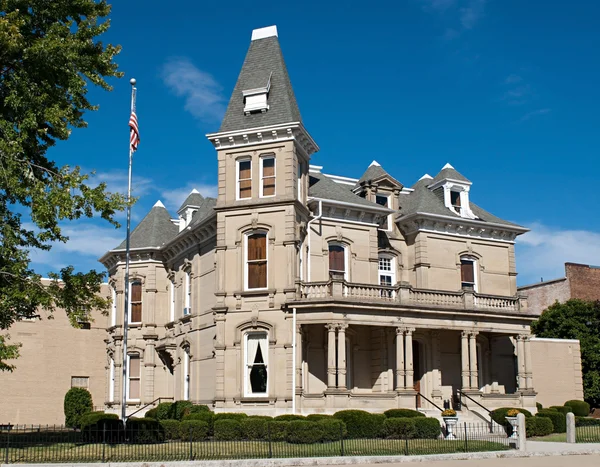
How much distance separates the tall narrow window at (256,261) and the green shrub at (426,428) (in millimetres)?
8697

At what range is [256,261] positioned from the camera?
108 feet

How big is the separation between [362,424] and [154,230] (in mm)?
20441

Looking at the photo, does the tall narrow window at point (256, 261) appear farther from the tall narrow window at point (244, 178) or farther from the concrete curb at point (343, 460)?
the concrete curb at point (343, 460)

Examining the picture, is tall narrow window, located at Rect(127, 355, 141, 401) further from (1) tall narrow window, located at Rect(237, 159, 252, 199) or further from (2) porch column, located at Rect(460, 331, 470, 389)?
(2) porch column, located at Rect(460, 331, 470, 389)

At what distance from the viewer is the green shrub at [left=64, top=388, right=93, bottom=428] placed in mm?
46188

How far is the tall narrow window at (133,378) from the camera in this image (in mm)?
41781

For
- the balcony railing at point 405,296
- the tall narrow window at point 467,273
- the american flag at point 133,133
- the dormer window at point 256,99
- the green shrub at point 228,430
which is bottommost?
the green shrub at point 228,430

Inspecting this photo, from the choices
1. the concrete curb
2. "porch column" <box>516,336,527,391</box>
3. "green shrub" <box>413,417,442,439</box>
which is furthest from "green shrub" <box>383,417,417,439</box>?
"porch column" <box>516,336,527,391</box>

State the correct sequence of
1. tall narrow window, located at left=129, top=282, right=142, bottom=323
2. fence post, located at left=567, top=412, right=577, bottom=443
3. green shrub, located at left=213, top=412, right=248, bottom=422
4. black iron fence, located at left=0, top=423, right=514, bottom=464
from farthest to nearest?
tall narrow window, located at left=129, top=282, right=142, bottom=323 < green shrub, located at left=213, top=412, right=248, bottom=422 < fence post, located at left=567, top=412, right=577, bottom=443 < black iron fence, located at left=0, top=423, right=514, bottom=464

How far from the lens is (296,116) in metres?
34.4

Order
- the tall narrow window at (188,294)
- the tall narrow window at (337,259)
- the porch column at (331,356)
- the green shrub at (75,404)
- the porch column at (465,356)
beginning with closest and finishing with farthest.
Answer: the porch column at (331,356)
the porch column at (465,356)
the tall narrow window at (337,259)
the tall narrow window at (188,294)
the green shrub at (75,404)

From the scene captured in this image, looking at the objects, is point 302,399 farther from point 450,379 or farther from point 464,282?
point 464,282

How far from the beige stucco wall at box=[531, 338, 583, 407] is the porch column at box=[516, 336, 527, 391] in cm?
454

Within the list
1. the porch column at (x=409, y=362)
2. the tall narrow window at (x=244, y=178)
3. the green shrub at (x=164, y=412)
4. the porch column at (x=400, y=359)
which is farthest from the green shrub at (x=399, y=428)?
the tall narrow window at (x=244, y=178)
